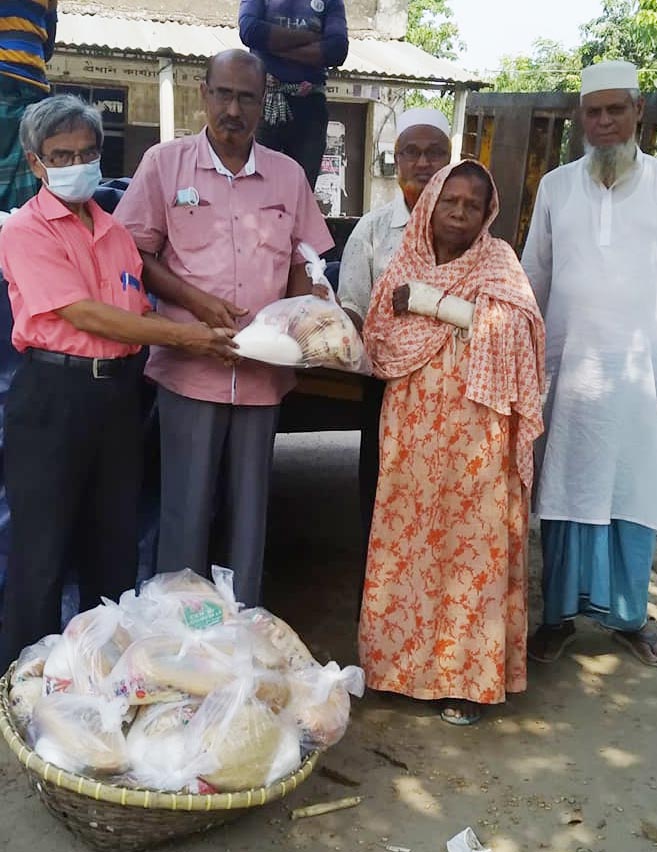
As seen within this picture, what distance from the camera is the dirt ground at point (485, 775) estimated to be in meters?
2.65

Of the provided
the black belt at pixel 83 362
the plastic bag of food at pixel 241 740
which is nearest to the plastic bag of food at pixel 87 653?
the plastic bag of food at pixel 241 740

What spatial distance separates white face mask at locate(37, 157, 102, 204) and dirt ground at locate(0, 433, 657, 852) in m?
1.77

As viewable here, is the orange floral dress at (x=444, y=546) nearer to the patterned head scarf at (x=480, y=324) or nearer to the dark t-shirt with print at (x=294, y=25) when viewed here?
the patterned head scarf at (x=480, y=324)

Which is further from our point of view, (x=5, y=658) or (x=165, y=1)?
(x=165, y=1)

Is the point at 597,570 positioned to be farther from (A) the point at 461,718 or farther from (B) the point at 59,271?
(B) the point at 59,271

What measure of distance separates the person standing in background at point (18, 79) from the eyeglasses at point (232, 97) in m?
1.11

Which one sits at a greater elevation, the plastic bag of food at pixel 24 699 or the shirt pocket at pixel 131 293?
the shirt pocket at pixel 131 293

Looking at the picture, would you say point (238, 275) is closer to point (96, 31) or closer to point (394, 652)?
point (394, 652)

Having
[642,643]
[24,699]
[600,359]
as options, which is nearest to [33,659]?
[24,699]

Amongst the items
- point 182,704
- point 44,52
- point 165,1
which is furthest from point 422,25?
point 182,704

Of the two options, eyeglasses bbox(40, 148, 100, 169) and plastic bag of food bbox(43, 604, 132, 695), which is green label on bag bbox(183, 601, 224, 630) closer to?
plastic bag of food bbox(43, 604, 132, 695)

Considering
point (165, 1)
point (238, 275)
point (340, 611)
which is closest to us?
point (238, 275)

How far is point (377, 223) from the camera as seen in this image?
3.38 m

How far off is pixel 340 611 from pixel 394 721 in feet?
3.16
